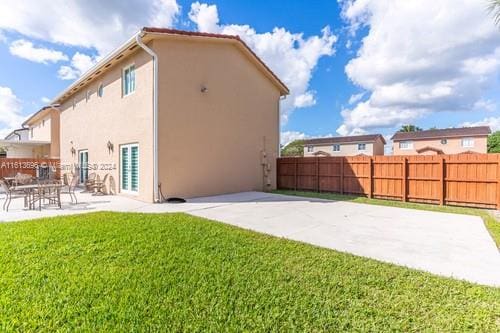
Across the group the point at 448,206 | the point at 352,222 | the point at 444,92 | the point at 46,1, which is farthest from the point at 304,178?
the point at 444,92

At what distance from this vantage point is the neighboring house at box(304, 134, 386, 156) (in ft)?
145

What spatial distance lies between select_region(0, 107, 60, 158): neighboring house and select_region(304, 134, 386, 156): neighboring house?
131ft

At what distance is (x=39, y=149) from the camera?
2534cm

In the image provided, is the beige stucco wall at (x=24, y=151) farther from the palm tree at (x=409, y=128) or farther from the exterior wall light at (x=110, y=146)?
the palm tree at (x=409, y=128)

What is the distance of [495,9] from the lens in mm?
4926

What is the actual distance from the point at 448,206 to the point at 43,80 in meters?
24.7

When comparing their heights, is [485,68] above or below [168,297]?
above

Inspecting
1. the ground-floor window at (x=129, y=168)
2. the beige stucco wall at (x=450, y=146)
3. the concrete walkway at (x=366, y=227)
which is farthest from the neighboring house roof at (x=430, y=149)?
the ground-floor window at (x=129, y=168)

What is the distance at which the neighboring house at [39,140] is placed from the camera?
2261 cm

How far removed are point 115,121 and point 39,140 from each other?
61.9 feet

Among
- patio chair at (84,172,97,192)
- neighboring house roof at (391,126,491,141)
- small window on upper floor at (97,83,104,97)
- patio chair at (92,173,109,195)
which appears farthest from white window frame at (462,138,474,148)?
patio chair at (84,172,97,192)

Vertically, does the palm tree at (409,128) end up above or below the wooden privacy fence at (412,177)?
above

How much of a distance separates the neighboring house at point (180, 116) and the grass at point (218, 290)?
5.99 metres

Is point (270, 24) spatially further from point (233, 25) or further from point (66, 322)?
point (66, 322)
